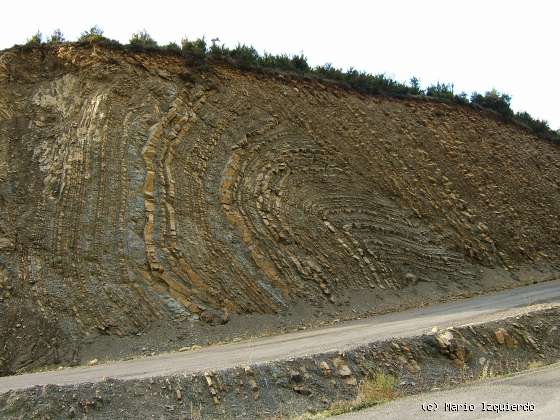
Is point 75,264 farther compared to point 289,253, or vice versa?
point 289,253

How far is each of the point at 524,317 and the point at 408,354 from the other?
305cm

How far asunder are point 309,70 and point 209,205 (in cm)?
845

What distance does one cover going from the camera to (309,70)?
21.5 meters

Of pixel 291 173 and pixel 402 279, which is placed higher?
pixel 291 173

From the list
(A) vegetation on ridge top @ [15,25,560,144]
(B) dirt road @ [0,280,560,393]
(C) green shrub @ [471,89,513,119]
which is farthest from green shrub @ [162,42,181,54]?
(C) green shrub @ [471,89,513,119]

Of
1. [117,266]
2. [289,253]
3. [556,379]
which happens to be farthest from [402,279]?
[556,379]

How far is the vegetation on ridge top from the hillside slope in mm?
441

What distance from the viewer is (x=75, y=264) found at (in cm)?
1325

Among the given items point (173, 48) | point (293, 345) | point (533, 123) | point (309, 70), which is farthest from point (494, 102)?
point (293, 345)

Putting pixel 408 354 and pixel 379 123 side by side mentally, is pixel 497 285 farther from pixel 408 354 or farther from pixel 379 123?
pixel 408 354

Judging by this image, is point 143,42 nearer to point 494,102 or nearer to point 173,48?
point 173,48

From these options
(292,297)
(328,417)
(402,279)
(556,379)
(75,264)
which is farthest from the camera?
(402,279)

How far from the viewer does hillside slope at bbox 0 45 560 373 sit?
13156mm

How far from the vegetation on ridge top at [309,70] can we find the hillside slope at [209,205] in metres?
0.44
